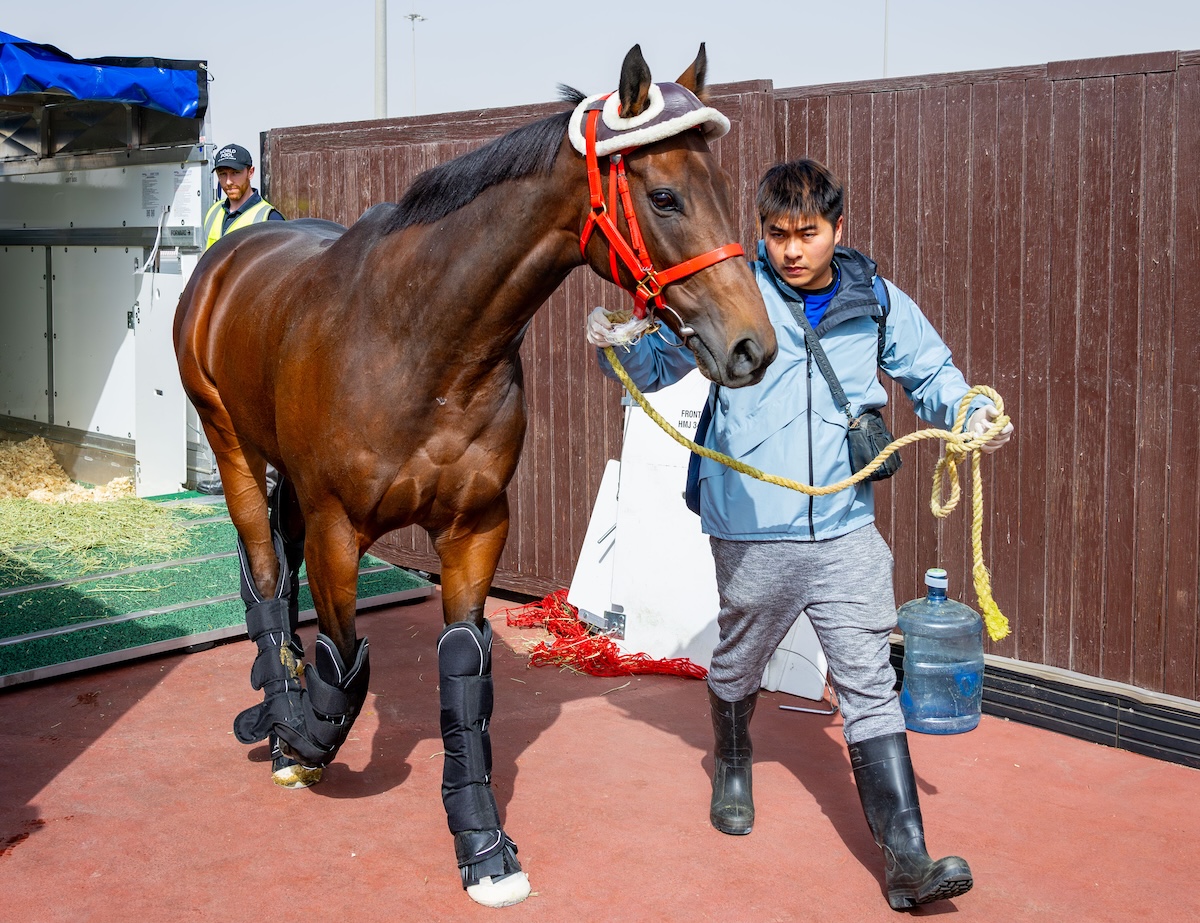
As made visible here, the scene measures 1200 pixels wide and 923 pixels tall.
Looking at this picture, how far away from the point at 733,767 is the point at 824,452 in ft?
3.42

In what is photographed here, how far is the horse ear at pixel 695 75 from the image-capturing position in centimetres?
286

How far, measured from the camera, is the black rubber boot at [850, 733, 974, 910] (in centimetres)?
285

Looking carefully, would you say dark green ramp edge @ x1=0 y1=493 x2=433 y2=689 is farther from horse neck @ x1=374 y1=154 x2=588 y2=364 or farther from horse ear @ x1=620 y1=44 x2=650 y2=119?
horse ear @ x1=620 y1=44 x2=650 y2=119

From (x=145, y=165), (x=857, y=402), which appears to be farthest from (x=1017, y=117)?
(x=145, y=165)

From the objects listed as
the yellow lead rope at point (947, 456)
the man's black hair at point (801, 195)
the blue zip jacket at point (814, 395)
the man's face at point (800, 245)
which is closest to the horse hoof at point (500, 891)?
the blue zip jacket at point (814, 395)

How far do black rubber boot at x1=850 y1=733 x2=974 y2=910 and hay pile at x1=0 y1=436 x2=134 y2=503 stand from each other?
20.8ft

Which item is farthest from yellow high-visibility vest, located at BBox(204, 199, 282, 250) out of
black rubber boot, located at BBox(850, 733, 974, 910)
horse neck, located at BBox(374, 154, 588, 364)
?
black rubber boot, located at BBox(850, 733, 974, 910)

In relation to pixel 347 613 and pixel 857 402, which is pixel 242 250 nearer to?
pixel 347 613

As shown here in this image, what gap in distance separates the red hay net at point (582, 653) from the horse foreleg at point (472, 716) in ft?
5.94

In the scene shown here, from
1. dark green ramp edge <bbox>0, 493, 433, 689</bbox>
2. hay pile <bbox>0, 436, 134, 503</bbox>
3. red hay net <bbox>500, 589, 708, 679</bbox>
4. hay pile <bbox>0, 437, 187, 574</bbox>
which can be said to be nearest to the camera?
dark green ramp edge <bbox>0, 493, 433, 689</bbox>

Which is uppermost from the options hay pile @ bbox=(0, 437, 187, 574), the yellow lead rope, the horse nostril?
the horse nostril

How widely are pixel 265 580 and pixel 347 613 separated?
868 mm

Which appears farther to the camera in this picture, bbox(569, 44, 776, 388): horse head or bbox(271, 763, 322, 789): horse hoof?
bbox(271, 763, 322, 789): horse hoof

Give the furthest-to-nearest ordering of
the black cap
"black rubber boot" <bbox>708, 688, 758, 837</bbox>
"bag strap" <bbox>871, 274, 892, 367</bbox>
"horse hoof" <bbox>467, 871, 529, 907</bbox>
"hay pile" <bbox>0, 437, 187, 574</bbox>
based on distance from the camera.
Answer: the black cap, "hay pile" <bbox>0, 437, 187, 574</bbox>, "black rubber boot" <bbox>708, 688, 758, 837</bbox>, "bag strap" <bbox>871, 274, 892, 367</bbox>, "horse hoof" <bbox>467, 871, 529, 907</bbox>
